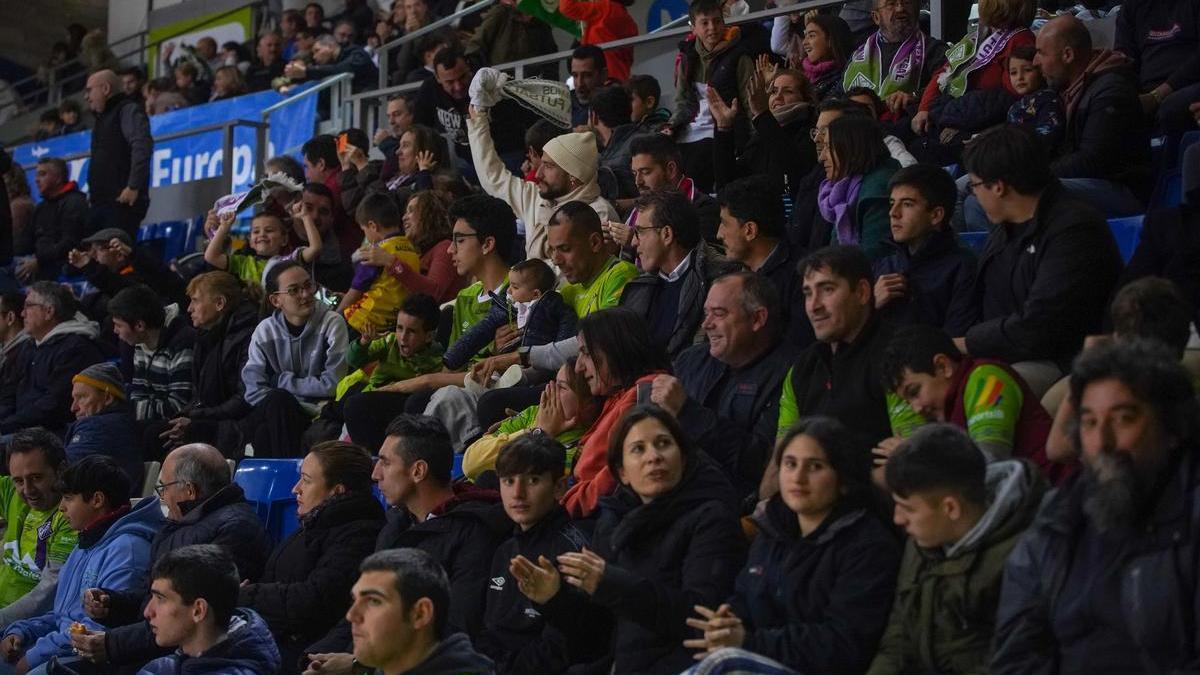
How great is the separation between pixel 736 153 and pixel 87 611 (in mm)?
3591

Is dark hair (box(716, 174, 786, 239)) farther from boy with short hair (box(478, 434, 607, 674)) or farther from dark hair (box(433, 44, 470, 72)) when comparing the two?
dark hair (box(433, 44, 470, 72))

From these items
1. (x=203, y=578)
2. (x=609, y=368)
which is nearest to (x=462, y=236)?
(x=609, y=368)

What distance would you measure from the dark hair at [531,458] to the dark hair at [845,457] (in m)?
1.00

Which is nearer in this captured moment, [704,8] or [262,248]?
[704,8]

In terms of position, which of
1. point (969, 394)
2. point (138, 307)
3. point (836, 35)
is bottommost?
point (969, 394)

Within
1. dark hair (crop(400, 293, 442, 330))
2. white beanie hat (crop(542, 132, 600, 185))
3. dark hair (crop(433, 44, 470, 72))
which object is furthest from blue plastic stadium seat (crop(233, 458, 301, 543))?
dark hair (crop(433, 44, 470, 72))

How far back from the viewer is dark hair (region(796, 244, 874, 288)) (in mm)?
5017

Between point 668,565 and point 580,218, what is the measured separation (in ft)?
8.14

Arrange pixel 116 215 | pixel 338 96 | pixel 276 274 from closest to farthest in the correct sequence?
pixel 276 274
pixel 116 215
pixel 338 96

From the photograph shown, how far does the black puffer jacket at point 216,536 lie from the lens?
6156 mm

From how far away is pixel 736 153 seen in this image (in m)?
7.86

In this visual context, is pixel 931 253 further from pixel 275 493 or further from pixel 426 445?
pixel 275 493

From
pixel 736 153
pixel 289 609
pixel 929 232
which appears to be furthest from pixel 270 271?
pixel 929 232

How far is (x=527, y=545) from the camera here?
16.5 feet
